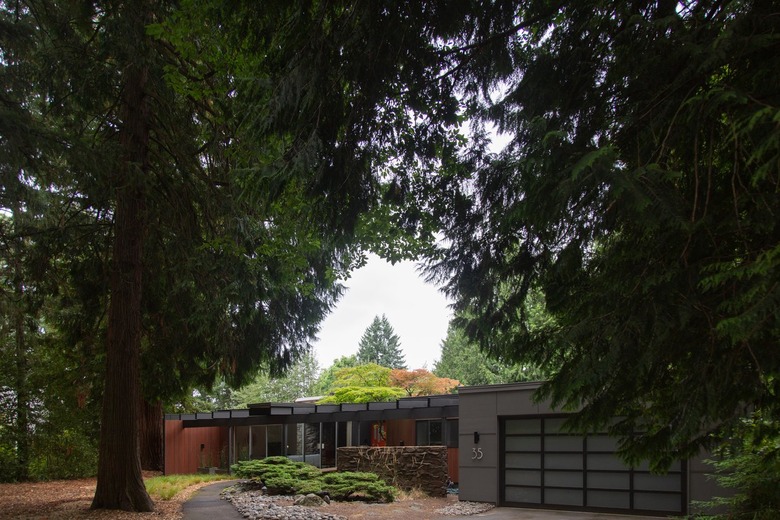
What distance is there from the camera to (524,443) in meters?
15.7

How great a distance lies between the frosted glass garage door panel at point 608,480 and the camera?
14.1 metres

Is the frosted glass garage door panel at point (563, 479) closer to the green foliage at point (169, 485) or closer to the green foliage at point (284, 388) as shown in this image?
the green foliage at point (169, 485)

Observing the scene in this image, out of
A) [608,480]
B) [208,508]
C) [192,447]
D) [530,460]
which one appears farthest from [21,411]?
[608,480]

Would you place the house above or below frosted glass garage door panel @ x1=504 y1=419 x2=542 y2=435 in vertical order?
below

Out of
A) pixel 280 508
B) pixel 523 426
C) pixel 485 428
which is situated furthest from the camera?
pixel 485 428

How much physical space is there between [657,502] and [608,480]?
1066 mm

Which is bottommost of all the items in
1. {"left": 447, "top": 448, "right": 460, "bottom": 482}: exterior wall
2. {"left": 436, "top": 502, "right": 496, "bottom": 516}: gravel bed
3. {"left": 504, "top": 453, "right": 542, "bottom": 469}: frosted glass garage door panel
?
{"left": 447, "top": 448, "right": 460, "bottom": 482}: exterior wall

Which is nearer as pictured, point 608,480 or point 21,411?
point 608,480

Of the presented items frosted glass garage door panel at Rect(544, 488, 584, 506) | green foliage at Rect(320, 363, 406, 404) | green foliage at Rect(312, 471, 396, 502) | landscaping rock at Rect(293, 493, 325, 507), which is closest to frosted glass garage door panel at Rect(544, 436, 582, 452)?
frosted glass garage door panel at Rect(544, 488, 584, 506)

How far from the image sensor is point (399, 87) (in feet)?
23.4

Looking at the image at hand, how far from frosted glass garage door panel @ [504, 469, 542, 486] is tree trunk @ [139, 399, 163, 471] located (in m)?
12.5

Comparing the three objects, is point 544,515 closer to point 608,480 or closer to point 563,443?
point 608,480

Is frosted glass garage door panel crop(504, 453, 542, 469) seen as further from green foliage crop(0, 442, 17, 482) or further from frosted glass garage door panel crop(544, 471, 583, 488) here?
green foliage crop(0, 442, 17, 482)

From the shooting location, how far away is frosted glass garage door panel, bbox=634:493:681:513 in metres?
13.4
